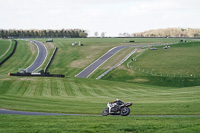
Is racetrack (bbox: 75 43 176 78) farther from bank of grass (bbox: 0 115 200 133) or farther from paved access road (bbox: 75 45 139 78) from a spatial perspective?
bank of grass (bbox: 0 115 200 133)

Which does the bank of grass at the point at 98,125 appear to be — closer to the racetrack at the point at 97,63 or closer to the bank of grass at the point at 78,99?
the bank of grass at the point at 78,99

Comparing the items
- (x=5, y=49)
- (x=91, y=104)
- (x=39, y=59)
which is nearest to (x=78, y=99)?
(x=91, y=104)

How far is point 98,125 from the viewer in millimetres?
24562

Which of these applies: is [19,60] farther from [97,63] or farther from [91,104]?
[91,104]

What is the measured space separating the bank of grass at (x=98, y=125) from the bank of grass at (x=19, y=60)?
79.7 meters

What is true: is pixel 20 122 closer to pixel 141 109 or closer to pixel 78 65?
pixel 141 109

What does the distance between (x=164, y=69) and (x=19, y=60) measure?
6171cm

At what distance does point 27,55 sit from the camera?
132 metres

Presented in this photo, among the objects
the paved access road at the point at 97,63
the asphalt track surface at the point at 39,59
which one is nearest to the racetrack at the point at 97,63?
the paved access road at the point at 97,63

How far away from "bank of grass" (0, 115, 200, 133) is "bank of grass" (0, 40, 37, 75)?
262 ft

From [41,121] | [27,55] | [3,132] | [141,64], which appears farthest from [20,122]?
[27,55]

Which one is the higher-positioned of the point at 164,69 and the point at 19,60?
the point at 19,60

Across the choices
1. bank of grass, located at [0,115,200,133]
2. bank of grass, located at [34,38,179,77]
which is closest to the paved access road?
bank of grass, located at [34,38,179,77]

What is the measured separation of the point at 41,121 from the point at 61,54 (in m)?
103
